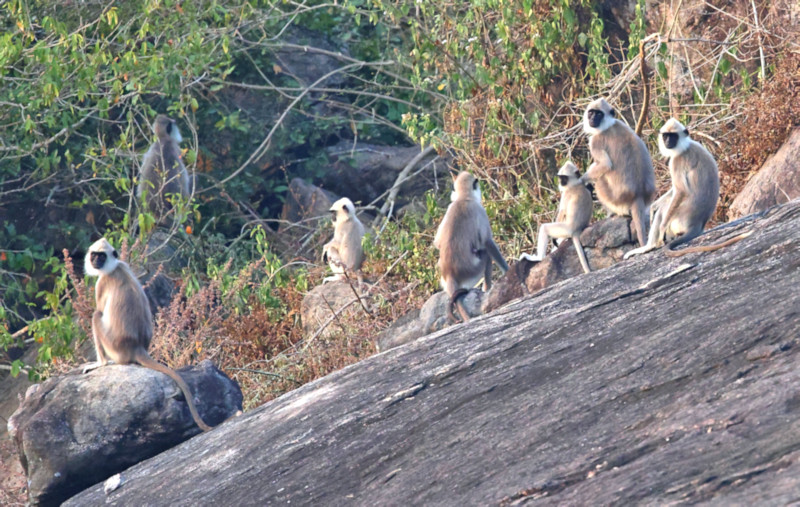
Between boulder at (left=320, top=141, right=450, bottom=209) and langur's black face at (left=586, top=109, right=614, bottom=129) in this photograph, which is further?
boulder at (left=320, top=141, right=450, bottom=209)

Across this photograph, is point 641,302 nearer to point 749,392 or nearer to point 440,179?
point 749,392

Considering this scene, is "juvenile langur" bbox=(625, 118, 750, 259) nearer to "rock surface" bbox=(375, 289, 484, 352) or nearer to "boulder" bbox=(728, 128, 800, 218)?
"rock surface" bbox=(375, 289, 484, 352)

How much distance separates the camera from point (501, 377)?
467 centimetres

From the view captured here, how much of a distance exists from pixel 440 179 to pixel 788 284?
880cm

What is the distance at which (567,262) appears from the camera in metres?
6.91

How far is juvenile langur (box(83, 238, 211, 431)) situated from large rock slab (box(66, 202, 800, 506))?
109 cm

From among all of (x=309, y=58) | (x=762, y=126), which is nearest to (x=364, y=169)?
(x=309, y=58)

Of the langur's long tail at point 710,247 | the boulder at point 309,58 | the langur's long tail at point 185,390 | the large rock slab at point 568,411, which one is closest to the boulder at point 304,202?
the boulder at point 309,58

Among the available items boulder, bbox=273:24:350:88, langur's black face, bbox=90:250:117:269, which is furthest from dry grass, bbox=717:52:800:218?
boulder, bbox=273:24:350:88

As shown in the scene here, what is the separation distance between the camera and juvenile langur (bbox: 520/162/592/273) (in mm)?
Answer: 6934

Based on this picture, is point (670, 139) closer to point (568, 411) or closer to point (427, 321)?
point (427, 321)

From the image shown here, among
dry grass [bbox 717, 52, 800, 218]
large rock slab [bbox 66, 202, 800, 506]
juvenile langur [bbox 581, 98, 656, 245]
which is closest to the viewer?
large rock slab [bbox 66, 202, 800, 506]

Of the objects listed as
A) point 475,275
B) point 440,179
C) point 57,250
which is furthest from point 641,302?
point 57,250

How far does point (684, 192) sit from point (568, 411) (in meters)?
2.31
